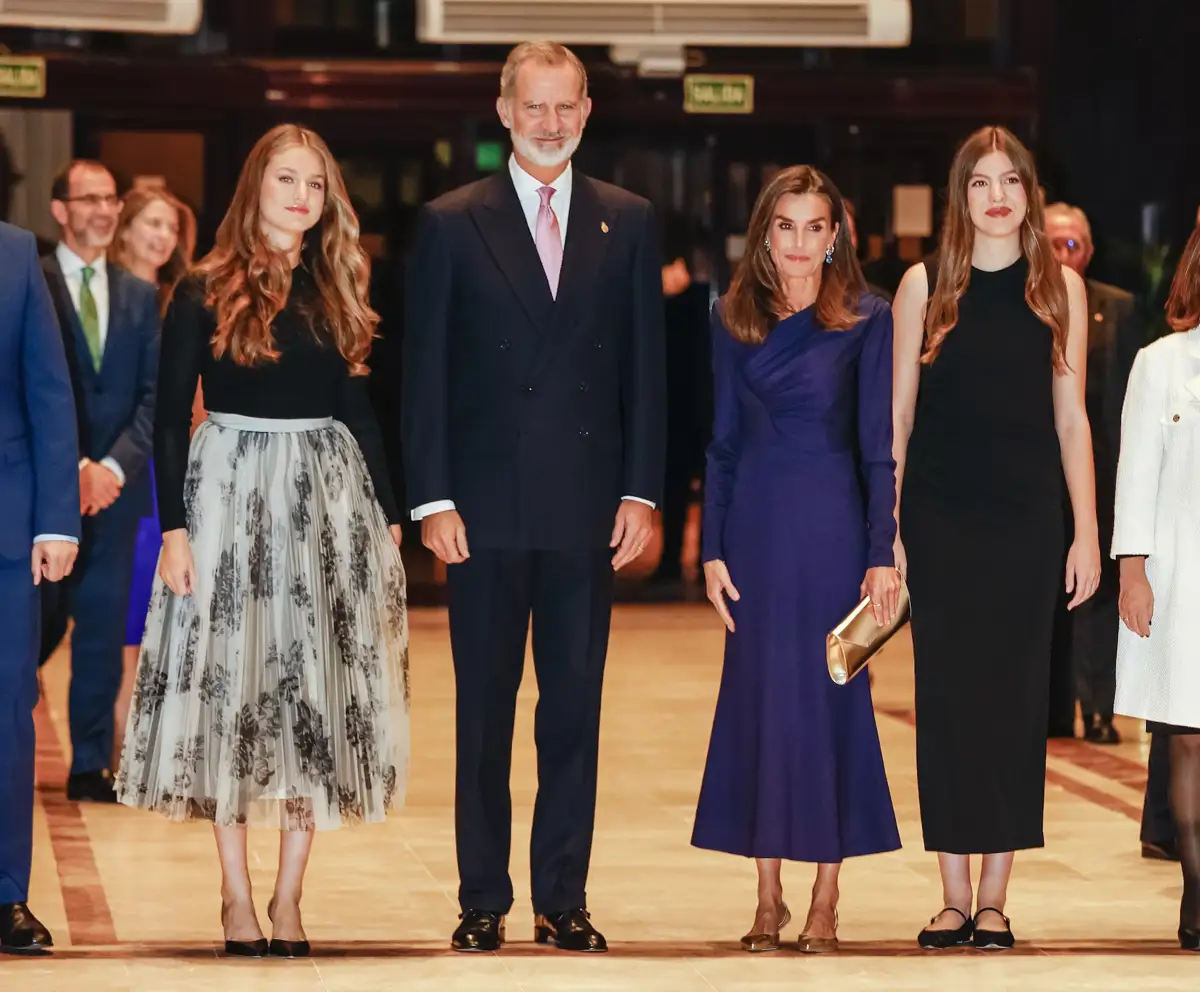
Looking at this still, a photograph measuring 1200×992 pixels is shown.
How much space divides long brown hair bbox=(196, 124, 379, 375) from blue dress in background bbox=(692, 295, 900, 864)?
0.79 meters

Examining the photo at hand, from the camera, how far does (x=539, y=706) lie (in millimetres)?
4824

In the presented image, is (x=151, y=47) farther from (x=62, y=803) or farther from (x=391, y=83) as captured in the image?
(x=62, y=803)

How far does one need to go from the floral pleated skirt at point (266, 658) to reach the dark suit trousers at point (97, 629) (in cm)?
205

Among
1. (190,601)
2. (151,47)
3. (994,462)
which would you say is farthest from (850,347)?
(151,47)

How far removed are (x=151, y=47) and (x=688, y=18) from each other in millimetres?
2563

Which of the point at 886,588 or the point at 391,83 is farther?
the point at 391,83

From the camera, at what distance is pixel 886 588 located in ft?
15.5

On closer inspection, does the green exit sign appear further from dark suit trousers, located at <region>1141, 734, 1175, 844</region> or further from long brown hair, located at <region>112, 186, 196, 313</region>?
dark suit trousers, located at <region>1141, 734, 1175, 844</region>

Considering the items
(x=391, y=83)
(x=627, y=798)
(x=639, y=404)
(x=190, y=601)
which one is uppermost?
(x=391, y=83)

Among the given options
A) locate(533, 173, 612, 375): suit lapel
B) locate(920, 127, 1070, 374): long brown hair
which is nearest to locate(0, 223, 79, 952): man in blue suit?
locate(533, 173, 612, 375): suit lapel

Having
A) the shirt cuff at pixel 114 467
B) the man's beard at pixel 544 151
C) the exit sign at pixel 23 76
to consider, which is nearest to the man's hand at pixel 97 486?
the shirt cuff at pixel 114 467

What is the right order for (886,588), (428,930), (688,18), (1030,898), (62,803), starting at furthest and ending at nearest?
(688,18)
(62,803)
(1030,898)
(428,930)
(886,588)

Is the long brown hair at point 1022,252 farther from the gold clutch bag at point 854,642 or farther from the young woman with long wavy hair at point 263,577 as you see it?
the young woman with long wavy hair at point 263,577

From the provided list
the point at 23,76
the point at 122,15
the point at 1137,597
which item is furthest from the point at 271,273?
the point at 23,76
